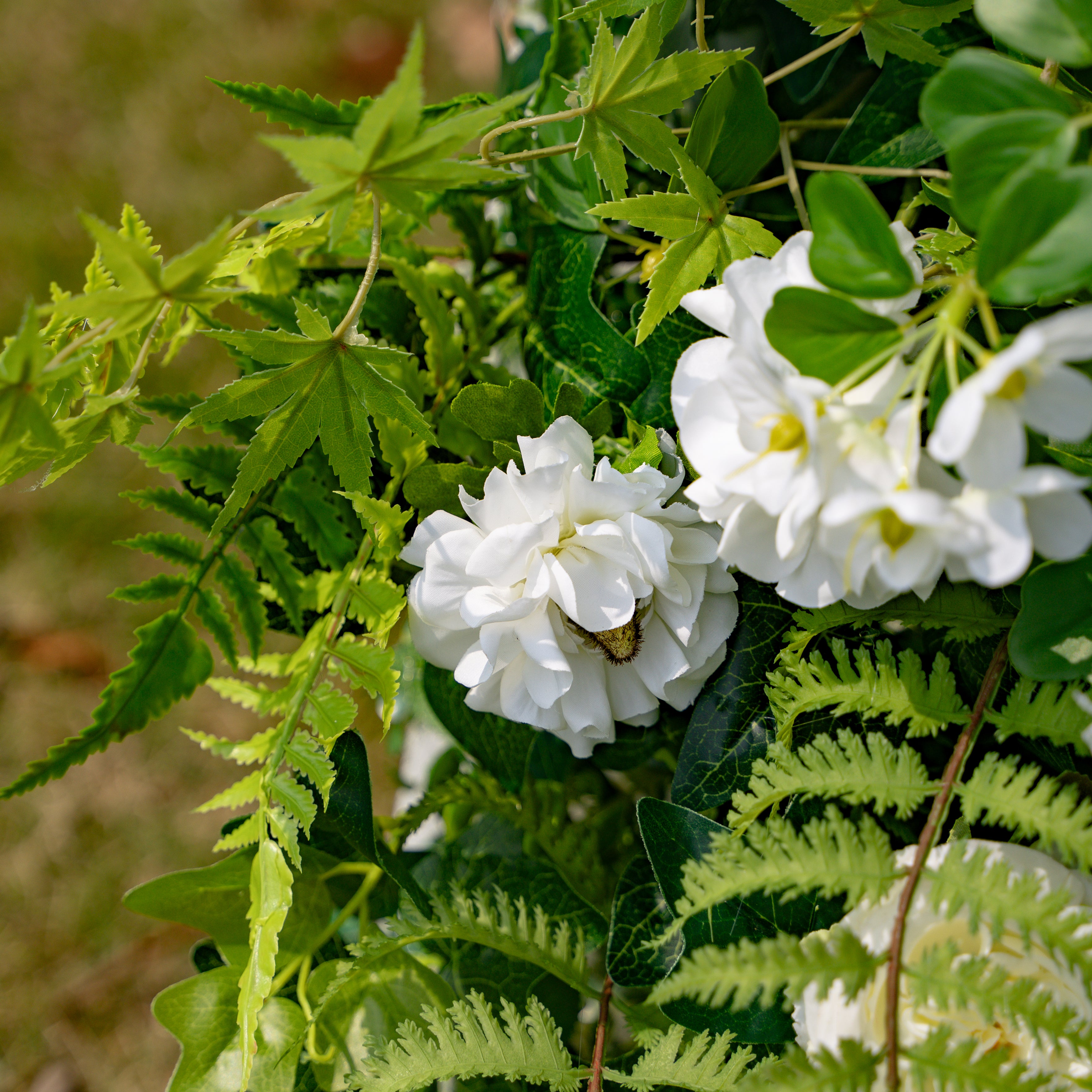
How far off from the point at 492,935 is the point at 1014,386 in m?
0.28

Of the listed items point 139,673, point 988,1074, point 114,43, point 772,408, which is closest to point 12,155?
point 114,43

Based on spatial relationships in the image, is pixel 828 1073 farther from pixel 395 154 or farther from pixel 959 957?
pixel 395 154

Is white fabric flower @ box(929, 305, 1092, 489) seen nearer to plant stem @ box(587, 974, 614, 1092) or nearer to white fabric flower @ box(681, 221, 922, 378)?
white fabric flower @ box(681, 221, 922, 378)

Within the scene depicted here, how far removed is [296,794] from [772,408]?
215 millimetres

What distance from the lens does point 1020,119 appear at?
0.66 ft

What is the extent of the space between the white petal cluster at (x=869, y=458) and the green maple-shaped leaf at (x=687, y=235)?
0.03 m

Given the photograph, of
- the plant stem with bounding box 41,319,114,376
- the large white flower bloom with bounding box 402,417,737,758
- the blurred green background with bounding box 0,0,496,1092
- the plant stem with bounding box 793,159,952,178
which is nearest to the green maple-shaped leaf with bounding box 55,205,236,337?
the plant stem with bounding box 41,319,114,376

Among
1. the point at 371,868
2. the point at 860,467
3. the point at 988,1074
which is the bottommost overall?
the point at 371,868

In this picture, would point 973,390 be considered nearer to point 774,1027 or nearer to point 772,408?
point 772,408

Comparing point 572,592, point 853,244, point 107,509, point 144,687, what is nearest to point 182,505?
point 144,687

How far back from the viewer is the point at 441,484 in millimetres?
333

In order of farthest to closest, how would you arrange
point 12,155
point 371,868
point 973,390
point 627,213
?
point 12,155 → point 371,868 → point 627,213 → point 973,390

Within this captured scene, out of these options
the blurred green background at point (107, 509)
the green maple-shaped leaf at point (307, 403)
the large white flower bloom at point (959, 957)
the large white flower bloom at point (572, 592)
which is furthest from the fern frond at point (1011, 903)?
the blurred green background at point (107, 509)

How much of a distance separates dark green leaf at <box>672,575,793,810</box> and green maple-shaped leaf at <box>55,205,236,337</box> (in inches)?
8.9
